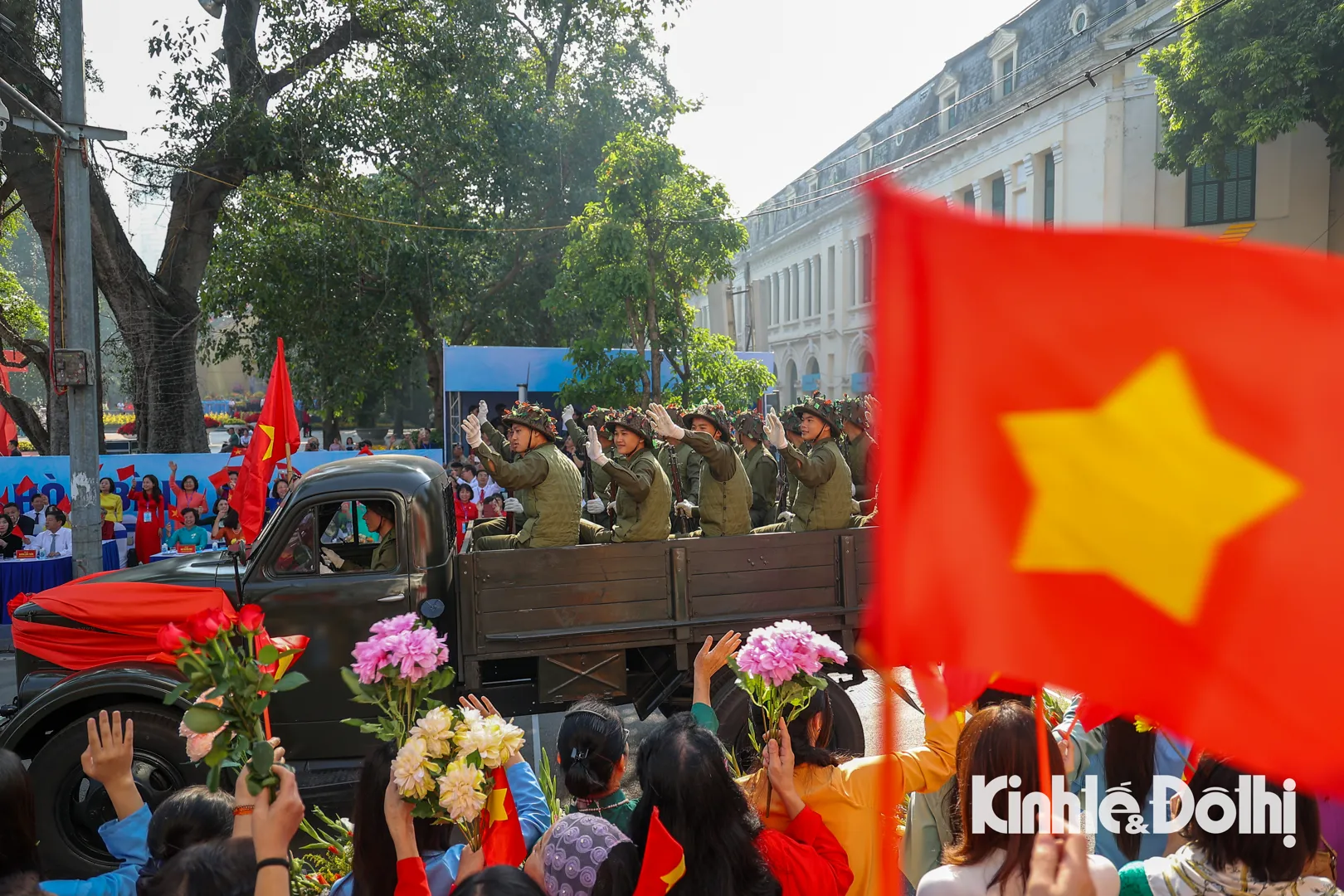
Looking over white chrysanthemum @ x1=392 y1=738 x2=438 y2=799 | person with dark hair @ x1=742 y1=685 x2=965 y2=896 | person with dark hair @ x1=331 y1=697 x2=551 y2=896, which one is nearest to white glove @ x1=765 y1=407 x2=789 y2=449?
person with dark hair @ x1=742 y1=685 x2=965 y2=896

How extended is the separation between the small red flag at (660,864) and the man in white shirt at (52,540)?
1090 centimetres

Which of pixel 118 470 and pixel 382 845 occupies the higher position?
pixel 118 470

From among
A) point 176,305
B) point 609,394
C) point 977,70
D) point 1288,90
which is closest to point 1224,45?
point 1288,90

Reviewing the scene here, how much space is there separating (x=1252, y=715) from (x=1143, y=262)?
2.71 ft

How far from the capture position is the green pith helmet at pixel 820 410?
24.4 ft

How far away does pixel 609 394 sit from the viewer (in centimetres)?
1666

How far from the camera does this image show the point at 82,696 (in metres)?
5.21

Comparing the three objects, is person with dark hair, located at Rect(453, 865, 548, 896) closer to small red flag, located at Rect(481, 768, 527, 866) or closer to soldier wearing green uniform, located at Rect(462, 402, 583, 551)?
small red flag, located at Rect(481, 768, 527, 866)

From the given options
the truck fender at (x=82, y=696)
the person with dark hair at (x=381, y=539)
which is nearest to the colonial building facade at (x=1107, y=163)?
the person with dark hair at (x=381, y=539)

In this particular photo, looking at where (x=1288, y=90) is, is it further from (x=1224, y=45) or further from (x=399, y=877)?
(x=399, y=877)

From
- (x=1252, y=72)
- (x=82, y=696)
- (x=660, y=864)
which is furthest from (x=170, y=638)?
(x=1252, y=72)

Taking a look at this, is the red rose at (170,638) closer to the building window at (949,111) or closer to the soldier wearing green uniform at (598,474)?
the soldier wearing green uniform at (598,474)

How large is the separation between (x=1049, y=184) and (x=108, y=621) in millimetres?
20447

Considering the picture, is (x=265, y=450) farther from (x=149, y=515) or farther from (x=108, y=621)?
(x=108, y=621)
